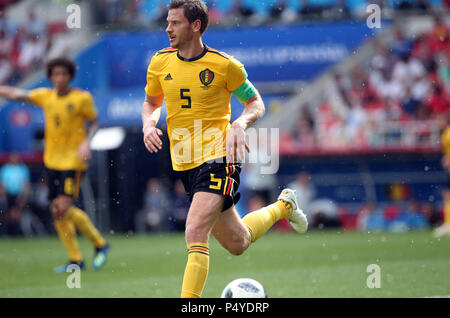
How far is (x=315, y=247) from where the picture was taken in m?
13.7

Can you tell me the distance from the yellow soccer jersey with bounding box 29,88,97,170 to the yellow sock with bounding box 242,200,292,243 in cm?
407

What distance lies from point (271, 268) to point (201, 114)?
452cm

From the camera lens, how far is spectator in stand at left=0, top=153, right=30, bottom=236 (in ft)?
61.2

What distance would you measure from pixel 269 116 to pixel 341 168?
2.39 m

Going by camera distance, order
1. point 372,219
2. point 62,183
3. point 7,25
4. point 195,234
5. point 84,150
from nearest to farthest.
Answer: point 195,234 → point 84,150 → point 62,183 → point 372,219 → point 7,25

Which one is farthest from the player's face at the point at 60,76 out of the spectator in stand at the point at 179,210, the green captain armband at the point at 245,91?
the spectator in stand at the point at 179,210

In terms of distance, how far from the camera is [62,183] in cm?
1013

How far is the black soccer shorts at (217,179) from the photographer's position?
5875 millimetres

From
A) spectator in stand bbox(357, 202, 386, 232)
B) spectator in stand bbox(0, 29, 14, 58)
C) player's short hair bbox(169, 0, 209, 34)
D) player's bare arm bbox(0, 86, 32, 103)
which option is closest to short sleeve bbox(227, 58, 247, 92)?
player's short hair bbox(169, 0, 209, 34)

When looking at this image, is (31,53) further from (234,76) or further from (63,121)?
(234,76)

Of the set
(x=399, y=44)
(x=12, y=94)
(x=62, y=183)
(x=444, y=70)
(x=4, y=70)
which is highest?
(x=399, y=44)

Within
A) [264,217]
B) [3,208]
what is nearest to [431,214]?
[3,208]

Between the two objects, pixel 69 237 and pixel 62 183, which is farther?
pixel 62 183

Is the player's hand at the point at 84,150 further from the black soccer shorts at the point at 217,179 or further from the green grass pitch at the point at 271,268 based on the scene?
the black soccer shorts at the point at 217,179
